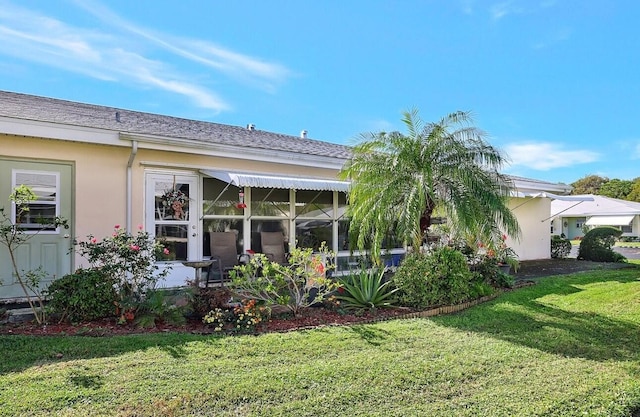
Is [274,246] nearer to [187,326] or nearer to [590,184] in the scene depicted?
[187,326]

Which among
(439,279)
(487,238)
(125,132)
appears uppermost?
(125,132)

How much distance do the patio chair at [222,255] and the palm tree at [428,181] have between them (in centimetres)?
347

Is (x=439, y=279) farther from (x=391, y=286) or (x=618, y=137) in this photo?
(x=618, y=137)

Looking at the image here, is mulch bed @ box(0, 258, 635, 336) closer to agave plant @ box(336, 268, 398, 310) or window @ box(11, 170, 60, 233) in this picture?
agave plant @ box(336, 268, 398, 310)

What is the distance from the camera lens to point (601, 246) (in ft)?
66.5

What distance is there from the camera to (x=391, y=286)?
10.2 m

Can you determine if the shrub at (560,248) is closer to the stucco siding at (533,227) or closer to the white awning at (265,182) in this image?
the stucco siding at (533,227)

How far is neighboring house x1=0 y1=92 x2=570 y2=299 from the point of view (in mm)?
9359

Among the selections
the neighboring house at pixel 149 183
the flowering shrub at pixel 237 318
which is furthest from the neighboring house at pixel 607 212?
the flowering shrub at pixel 237 318

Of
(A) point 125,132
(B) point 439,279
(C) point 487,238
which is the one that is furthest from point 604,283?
(A) point 125,132

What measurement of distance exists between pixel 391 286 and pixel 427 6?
32.7 feet

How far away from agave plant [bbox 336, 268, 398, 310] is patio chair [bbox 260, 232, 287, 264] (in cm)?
318

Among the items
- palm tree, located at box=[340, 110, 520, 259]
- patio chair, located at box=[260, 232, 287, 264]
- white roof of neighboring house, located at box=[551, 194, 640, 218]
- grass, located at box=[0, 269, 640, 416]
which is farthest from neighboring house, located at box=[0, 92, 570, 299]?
white roof of neighboring house, located at box=[551, 194, 640, 218]

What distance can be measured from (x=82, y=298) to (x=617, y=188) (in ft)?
259
